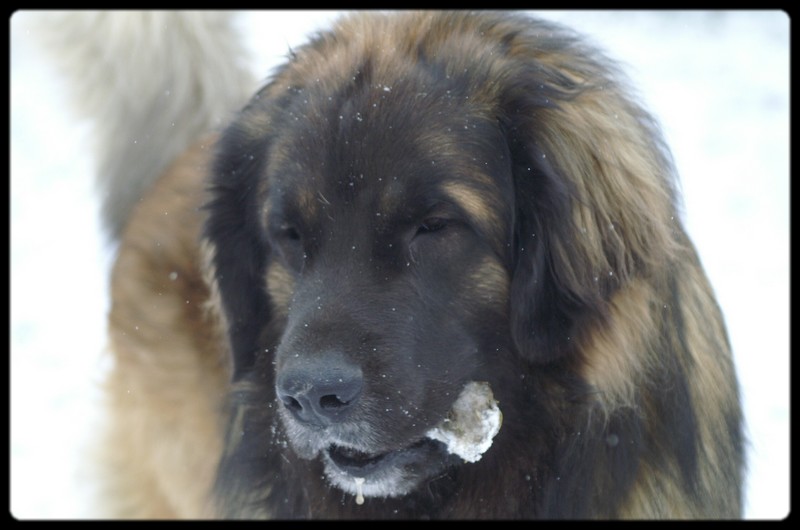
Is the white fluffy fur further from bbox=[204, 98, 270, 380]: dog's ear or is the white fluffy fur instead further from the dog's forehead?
the dog's forehead

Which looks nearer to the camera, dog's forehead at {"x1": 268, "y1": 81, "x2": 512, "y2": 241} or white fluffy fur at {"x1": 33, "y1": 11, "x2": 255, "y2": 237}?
dog's forehead at {"x1": 268, "y1": 81, "x2": 512, "y2": 241}

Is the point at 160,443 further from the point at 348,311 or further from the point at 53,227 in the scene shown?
the point at 53,227

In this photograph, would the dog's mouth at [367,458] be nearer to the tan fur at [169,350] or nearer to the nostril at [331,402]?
the nostril at [331,402]

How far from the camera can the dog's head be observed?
7.64 feet

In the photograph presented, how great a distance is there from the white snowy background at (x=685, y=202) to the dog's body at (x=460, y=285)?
916 mm

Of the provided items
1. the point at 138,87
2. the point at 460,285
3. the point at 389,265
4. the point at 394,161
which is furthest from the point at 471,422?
the point at 138,87

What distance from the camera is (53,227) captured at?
5.79 m

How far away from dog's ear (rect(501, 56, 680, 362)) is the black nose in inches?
19.3

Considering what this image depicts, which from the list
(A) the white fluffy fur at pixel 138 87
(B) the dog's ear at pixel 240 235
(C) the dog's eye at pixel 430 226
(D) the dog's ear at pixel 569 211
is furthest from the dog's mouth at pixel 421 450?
(A) the white fluffy fur at pixel 138 87

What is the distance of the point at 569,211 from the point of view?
247cm

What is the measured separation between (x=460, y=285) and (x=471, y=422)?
0.37 m

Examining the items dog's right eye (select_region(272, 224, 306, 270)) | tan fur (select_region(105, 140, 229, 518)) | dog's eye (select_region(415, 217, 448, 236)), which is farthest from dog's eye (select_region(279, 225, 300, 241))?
tan fur (select_region(105, 140, 229, 518))

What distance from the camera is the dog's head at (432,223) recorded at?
2.33 m

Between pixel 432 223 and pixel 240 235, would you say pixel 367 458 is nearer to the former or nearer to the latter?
pixel 432 223
